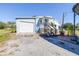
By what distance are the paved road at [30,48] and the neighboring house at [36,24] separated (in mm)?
88

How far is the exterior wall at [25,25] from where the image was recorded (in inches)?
128

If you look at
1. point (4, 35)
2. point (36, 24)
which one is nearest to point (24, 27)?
point (36, 24)

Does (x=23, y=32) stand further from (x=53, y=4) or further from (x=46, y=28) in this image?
(x=53, y=4)

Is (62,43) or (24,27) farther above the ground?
(24,27)

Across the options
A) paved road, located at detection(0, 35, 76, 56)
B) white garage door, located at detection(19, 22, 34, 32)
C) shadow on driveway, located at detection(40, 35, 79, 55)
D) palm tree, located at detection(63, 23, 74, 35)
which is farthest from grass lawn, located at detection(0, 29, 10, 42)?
palm tree, located at detection(63, 23, 74, 35)

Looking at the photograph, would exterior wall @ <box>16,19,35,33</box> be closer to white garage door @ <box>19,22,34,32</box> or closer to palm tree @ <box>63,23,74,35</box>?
white garage door @ <box>19,22,34,32</box>

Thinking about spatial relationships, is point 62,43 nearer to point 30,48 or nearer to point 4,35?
point 30,48

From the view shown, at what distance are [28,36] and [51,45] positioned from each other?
0.31 meters

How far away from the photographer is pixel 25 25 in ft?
10.8

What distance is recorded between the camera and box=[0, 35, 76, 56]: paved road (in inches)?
127

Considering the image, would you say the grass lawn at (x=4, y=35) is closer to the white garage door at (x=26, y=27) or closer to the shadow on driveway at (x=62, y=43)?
the white garage door at (x=26, y=27)

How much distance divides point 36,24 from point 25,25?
14 centimetres

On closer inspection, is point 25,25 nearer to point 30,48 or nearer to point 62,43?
point 30,48

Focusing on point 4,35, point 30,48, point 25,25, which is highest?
point 25,25
